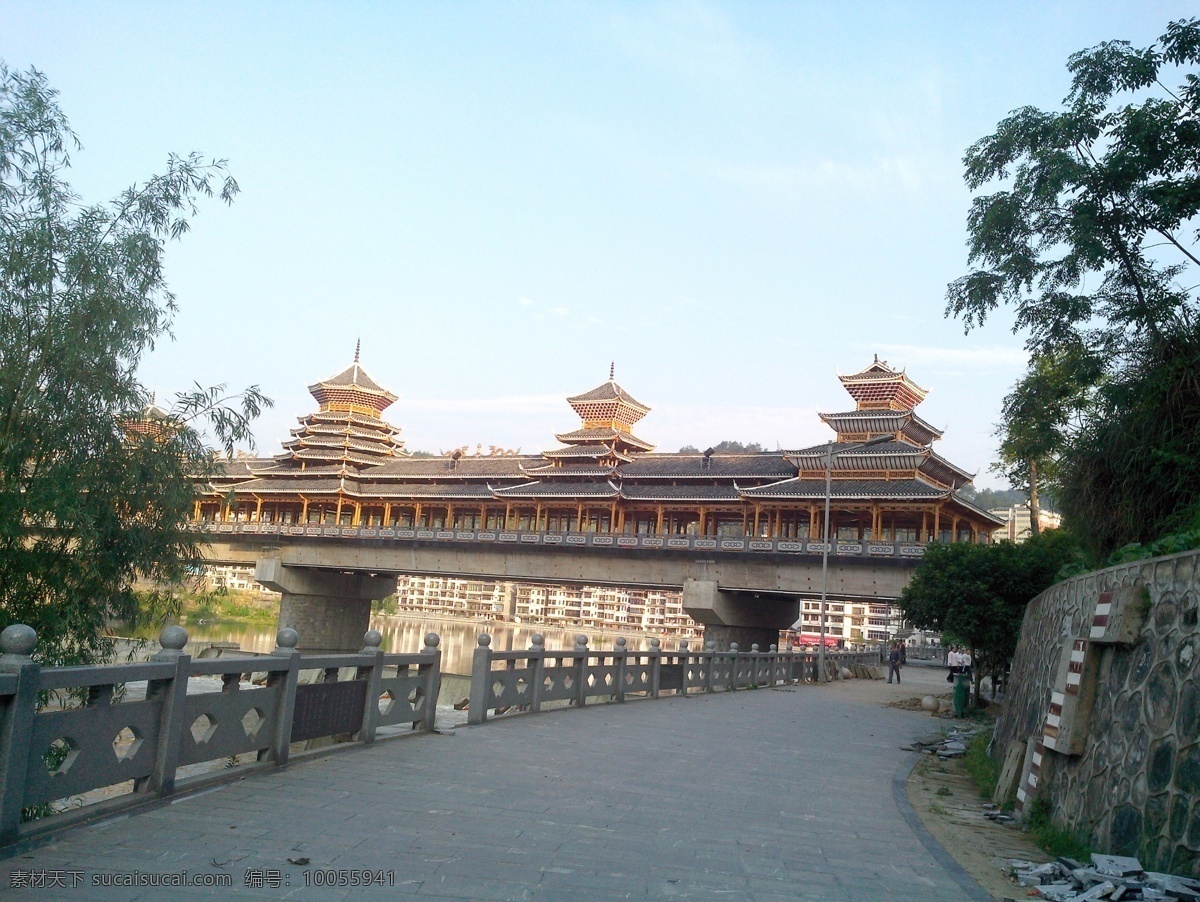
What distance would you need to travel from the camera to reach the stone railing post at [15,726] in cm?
478

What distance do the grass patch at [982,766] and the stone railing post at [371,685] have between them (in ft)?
20.3

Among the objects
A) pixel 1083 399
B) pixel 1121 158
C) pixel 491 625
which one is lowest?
pixel 491 625

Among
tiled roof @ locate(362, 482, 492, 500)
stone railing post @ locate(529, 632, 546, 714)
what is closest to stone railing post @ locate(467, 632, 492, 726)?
stone railing post @ locate(529, 632, 546, 714)

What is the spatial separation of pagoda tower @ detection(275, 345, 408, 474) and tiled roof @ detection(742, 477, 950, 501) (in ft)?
78.8

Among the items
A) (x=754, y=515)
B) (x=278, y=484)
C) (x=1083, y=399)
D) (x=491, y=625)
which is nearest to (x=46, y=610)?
(x=1083, y=399)

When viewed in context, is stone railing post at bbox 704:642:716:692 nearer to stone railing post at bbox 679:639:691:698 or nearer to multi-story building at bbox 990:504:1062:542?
stone railing post at bbox 679:639:691:698

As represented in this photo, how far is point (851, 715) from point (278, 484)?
40532mm

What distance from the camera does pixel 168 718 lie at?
243 inches

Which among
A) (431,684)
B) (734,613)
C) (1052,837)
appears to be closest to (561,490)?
(734,613)

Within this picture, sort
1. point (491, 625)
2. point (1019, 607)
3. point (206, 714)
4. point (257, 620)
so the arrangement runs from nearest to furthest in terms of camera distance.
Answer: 1. point (206, 714)
2. point (1019, 607)
3. point (257, 620)
4. point (491, 625)

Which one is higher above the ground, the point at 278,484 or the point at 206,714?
the point at 278,484

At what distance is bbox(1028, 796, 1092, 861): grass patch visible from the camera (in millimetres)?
6539

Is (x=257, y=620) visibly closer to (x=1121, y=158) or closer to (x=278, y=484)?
(x=278, y=484)

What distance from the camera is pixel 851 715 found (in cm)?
1930
